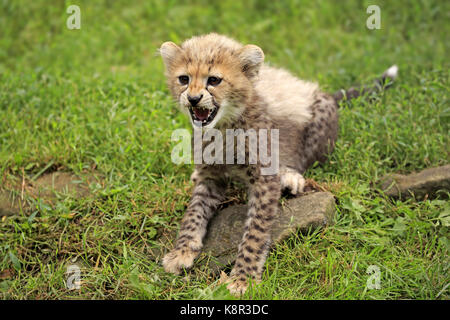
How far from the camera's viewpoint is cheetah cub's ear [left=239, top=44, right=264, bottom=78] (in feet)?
11.5

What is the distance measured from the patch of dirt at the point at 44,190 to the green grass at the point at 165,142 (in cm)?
10

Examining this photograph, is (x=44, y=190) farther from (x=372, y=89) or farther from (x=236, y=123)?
(x=372, y=89)

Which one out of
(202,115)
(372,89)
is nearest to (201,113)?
(202,115)

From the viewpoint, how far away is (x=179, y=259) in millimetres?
3469

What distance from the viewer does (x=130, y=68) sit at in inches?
247

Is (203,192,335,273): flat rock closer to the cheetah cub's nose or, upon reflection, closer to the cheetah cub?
the cheetah cub

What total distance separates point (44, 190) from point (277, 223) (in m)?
1.96

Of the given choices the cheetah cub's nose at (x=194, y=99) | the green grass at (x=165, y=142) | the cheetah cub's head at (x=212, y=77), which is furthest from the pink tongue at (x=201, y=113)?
the green grass at (x=165, y=142)

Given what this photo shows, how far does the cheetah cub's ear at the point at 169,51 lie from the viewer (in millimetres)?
3629

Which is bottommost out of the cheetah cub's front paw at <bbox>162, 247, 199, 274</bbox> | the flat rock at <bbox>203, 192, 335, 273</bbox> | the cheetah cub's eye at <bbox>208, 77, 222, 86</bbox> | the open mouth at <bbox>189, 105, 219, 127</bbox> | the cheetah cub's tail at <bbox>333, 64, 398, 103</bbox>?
the cheetah cub's front paw at <bbox>162, 247, 199, 274</bbox>

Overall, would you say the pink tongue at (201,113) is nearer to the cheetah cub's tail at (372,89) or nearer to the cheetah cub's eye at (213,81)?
the cheetah cub's eye at (213,81)

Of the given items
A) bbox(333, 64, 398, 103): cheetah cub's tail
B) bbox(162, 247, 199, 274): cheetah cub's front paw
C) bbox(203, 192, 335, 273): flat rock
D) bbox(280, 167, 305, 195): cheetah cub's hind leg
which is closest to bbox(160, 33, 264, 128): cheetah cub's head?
bbox(280, 167, 305, 195): cheetah cub's hind leg
